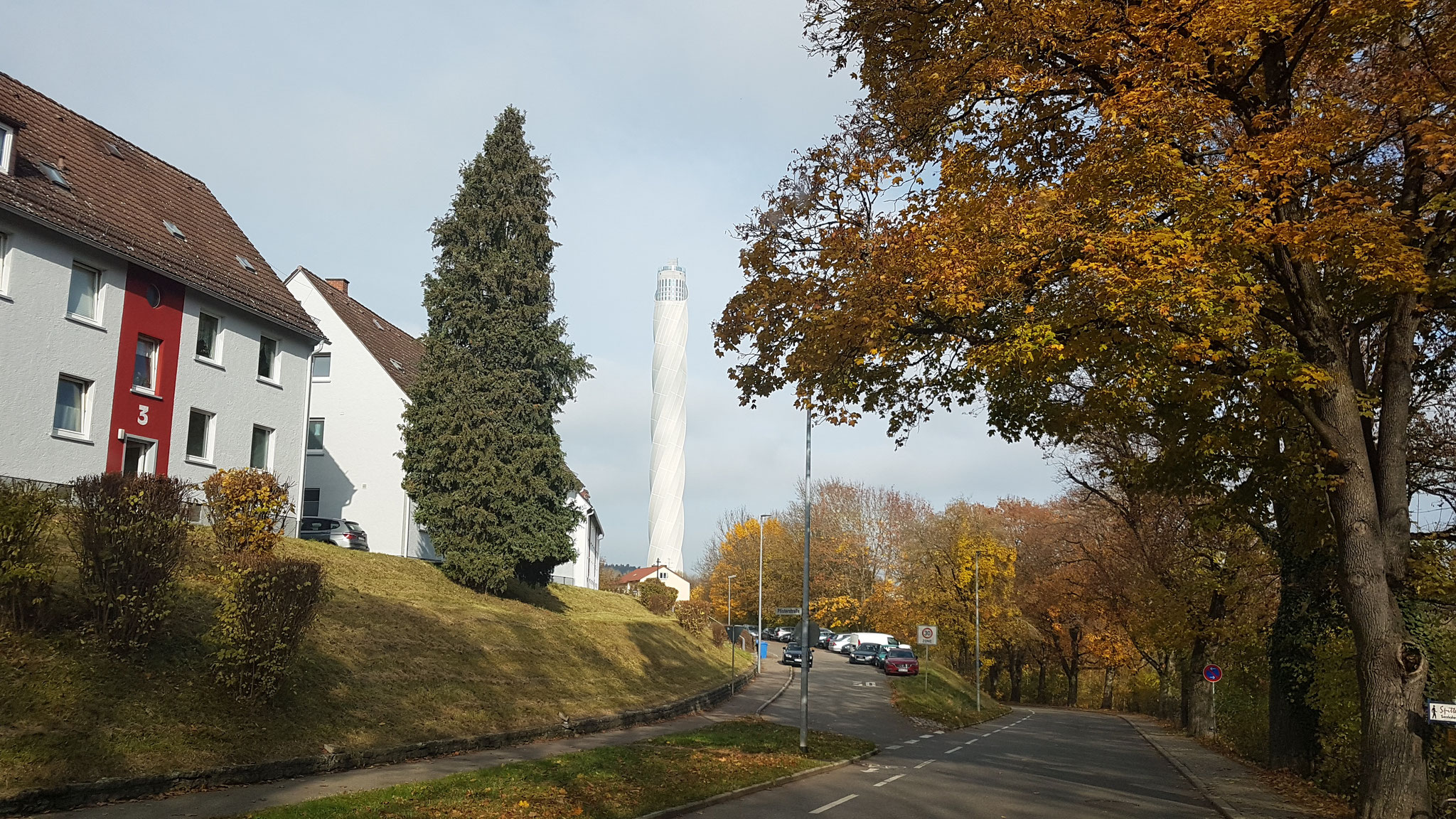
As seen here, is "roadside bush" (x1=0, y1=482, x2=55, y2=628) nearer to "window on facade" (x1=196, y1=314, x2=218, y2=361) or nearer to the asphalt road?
the asphalt road

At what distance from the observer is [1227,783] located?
17.7 meters

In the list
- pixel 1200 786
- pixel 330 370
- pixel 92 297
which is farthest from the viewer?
pixel 330 370

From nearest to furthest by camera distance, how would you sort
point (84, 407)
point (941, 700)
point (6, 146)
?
point (6, 146), point (84, 407), point (941, 700)

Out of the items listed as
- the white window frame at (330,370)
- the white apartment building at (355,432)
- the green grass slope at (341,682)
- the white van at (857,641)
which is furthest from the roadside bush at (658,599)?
the white window frame at (330,370)

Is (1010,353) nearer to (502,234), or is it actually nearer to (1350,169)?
(1350,169)

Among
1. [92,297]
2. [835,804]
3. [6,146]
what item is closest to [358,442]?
[92,297]

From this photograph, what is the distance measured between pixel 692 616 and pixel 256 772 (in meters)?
32.5

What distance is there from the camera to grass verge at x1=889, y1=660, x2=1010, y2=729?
32812 mm

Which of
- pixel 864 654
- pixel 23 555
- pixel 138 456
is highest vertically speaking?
pixel 138 456

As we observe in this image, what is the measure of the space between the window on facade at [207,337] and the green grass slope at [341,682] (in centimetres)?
655

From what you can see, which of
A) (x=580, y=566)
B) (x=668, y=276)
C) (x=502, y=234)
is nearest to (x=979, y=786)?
(x=502, y=234)

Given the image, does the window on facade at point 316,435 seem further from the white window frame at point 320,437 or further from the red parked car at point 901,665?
the red parked car at point 901,665

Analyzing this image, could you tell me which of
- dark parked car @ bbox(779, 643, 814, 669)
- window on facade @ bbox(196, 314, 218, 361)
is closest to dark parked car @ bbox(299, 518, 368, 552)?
window on facade @ bbox(196, 314, 218, 361)

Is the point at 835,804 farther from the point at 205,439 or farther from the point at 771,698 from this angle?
the point at 771,698
